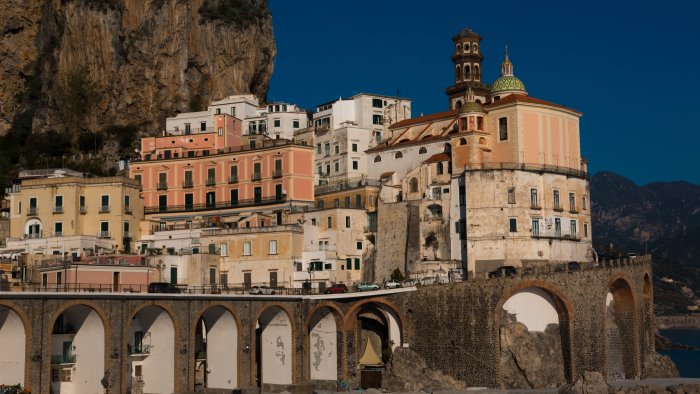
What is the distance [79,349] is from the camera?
203 ft

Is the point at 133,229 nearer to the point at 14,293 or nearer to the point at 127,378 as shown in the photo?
the point at 127,378

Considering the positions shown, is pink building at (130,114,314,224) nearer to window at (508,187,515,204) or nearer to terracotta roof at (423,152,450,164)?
terracotta roof at (423,152,450,164)

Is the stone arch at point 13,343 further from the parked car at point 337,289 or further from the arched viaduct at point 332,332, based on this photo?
the parked car at point 337,289

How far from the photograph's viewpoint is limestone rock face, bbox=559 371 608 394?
6644cm

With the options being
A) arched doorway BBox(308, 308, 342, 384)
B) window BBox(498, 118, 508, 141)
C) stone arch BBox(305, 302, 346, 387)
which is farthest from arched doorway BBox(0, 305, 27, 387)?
window BBox(498, 118, 508, 141)

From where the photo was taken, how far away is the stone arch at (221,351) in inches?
2689

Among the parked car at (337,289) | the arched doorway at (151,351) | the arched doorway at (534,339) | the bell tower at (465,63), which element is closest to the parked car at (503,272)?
the arched doorway at (534,339)

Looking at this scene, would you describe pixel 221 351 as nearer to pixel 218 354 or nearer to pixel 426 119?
pixel 218 354

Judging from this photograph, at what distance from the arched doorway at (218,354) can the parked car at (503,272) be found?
1848 centimetres

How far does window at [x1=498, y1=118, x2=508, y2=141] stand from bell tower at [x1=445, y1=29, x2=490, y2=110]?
1173 inches

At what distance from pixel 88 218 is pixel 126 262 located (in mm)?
15034

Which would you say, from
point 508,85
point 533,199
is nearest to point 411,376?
point 533,199

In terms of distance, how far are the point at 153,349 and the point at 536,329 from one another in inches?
1029

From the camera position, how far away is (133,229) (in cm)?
8738
